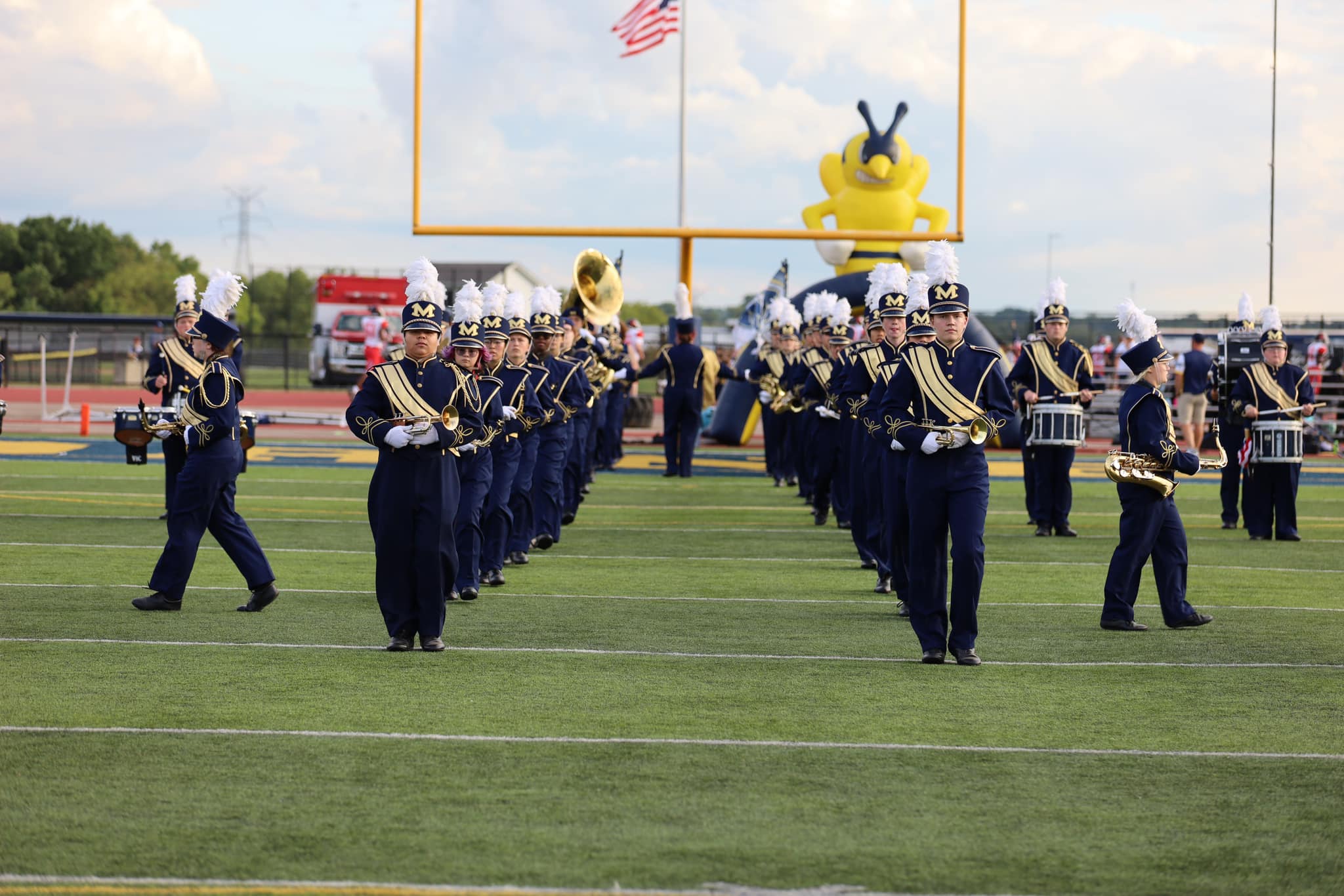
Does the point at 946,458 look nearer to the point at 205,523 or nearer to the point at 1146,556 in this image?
the point at 1146,556

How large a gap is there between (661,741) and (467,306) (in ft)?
11.6

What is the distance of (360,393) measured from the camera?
795 cm

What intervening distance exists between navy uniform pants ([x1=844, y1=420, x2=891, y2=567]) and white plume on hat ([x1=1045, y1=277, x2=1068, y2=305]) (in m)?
4.11

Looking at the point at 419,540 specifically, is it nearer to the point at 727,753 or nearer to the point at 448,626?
the point at 448,626

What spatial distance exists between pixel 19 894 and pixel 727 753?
8.24 feet

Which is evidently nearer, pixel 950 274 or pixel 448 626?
pixel 950 274

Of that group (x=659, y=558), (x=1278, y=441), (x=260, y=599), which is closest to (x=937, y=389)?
(x=260, y=599)

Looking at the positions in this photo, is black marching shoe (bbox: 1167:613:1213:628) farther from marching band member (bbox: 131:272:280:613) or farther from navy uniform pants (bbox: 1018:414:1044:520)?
navy uniform pants (bbox: 1018:414:1044:520)

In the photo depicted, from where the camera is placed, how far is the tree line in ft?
212

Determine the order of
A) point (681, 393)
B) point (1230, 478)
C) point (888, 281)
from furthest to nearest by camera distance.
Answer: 1. point (681, 393)
2. point (1230, 478)
3. point (888, 281)

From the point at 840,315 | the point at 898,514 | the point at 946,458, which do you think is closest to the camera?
the point at 946,458

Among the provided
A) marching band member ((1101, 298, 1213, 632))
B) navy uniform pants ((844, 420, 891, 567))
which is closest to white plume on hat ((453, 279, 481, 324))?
navy uniform pants ((844, 420, 891, 567))

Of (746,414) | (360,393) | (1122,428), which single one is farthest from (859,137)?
(360,393)

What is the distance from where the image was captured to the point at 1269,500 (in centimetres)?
1463
